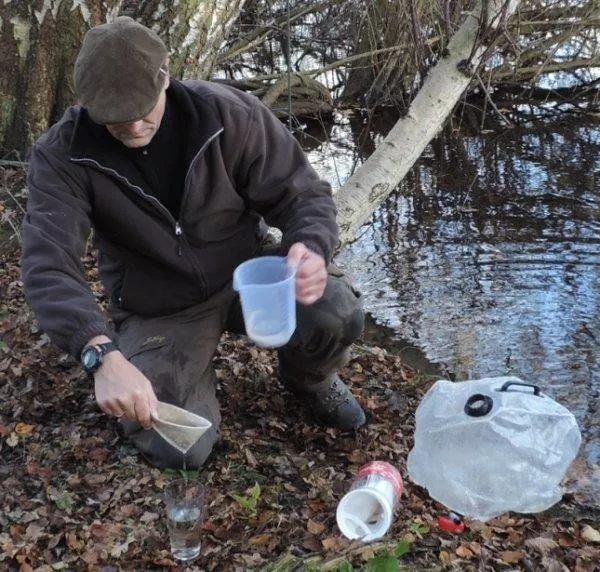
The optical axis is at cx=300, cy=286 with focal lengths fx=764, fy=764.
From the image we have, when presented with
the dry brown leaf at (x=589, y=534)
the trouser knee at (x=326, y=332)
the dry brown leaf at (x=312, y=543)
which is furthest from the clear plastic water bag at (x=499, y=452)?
the dry brown leaf at (x=312, y=543)

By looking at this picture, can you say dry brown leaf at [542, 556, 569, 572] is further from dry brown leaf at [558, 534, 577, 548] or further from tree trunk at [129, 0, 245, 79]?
tree trunk at [129, 0, 245, 79]

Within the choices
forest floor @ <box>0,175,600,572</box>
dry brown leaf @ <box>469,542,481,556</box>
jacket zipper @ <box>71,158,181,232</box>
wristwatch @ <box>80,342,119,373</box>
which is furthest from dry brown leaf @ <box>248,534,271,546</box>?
jacket zipper @ <box>71,158,181,232</box>

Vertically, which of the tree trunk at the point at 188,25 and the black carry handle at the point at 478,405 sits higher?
the tree trunk at the point at 188,25

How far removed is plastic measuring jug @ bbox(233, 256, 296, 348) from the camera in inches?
108

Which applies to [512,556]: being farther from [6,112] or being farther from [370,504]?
[6,112]

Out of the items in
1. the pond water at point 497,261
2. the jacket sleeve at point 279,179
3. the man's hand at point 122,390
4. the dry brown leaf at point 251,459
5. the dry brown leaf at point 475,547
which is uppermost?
the jacket sleeve at point 279,179

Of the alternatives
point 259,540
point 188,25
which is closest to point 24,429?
point 259,540

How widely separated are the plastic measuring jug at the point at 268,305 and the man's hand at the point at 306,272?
1.4 inches

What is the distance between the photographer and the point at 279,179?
3.32m

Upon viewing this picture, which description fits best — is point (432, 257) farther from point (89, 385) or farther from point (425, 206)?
point (89, 385)

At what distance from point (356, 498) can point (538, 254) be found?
14.1 ft

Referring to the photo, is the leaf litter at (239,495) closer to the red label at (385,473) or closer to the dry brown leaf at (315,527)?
the dry brown leaf at (315,527)

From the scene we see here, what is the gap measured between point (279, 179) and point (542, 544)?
1.84m

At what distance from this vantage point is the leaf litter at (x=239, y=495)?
279 centimetres
